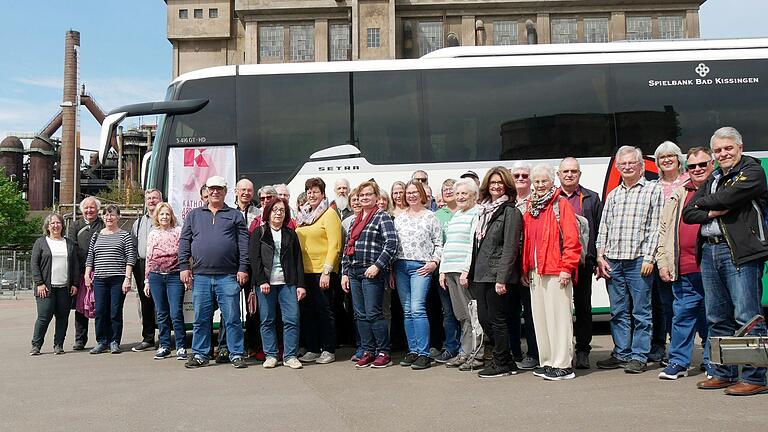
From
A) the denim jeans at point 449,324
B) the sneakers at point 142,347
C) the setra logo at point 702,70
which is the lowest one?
the sneakers at point 142,347

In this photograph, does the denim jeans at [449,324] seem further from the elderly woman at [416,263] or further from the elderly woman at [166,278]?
the elderly woman at [166,278]

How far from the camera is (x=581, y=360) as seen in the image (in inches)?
276

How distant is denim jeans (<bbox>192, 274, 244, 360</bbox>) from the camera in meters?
7.61

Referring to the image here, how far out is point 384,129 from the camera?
985cm

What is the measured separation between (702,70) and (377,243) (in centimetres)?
572

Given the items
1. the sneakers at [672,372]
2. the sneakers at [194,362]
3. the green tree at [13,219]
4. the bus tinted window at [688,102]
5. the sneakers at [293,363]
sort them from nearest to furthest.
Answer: the sneakers at [672,372] → the sneakers at [293,363] → the sneakers at [194,362] → the bus tinted window at [688,102] → the green tree at [13,219]

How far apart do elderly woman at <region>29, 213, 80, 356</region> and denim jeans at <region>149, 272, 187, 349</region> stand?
4.80ft

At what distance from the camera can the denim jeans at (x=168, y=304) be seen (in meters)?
8.32

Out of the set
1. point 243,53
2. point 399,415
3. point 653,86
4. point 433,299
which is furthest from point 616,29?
point 399,415

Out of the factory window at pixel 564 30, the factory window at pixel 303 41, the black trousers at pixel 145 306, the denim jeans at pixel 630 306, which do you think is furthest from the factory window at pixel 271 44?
the denim jeans at pixel 630 306

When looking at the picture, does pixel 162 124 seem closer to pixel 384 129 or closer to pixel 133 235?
pixel 133 235

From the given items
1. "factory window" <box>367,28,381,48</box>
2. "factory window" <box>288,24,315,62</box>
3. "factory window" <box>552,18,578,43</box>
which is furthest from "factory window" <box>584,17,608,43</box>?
"factory window" <box>288,24,315,62</box>

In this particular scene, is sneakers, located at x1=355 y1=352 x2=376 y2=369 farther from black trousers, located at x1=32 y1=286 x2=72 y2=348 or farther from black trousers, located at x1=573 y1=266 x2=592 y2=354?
black trousers, located at x1=32 y1=286 x2=72 y2=348

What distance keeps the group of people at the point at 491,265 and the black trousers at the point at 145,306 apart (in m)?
0.42
